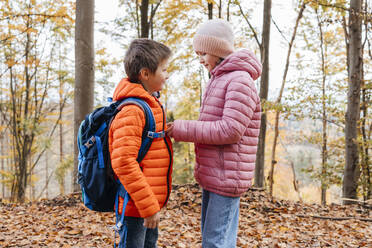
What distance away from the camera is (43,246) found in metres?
3.20

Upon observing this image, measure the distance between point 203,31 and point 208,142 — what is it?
747mm

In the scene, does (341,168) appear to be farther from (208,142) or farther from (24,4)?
(24,4)

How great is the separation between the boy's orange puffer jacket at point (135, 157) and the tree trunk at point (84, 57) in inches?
121

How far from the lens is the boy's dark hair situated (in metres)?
1.67

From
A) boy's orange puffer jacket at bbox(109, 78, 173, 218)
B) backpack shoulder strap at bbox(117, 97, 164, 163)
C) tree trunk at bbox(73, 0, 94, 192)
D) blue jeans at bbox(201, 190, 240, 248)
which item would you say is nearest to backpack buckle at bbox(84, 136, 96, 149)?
boy's orange puffer jacket at bbox(109, 78, 173, 218)

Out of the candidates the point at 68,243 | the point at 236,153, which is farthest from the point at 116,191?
the point at 68,243

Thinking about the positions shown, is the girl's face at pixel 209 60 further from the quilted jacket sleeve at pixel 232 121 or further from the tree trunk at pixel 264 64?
the tree trunk at pixel 264 64

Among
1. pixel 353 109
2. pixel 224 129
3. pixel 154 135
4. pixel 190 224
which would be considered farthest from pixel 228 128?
pixel 353 109

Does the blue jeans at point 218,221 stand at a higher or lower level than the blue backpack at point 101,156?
lower

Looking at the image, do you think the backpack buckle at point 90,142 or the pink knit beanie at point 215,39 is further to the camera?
the pink knit beanie at point 215,39

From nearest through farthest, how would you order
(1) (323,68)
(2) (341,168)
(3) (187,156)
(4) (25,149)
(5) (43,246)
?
1. (5) (43,246)
2. (2) (341,168)
3. (4) (25,149)
4. (1) (323,68)
5. (3) (187,156)

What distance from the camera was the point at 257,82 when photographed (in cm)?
1053

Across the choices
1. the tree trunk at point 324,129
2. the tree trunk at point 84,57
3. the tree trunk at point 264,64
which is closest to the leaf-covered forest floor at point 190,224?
the tree trunk at point 264,64

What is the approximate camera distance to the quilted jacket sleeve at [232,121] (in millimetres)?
1685
